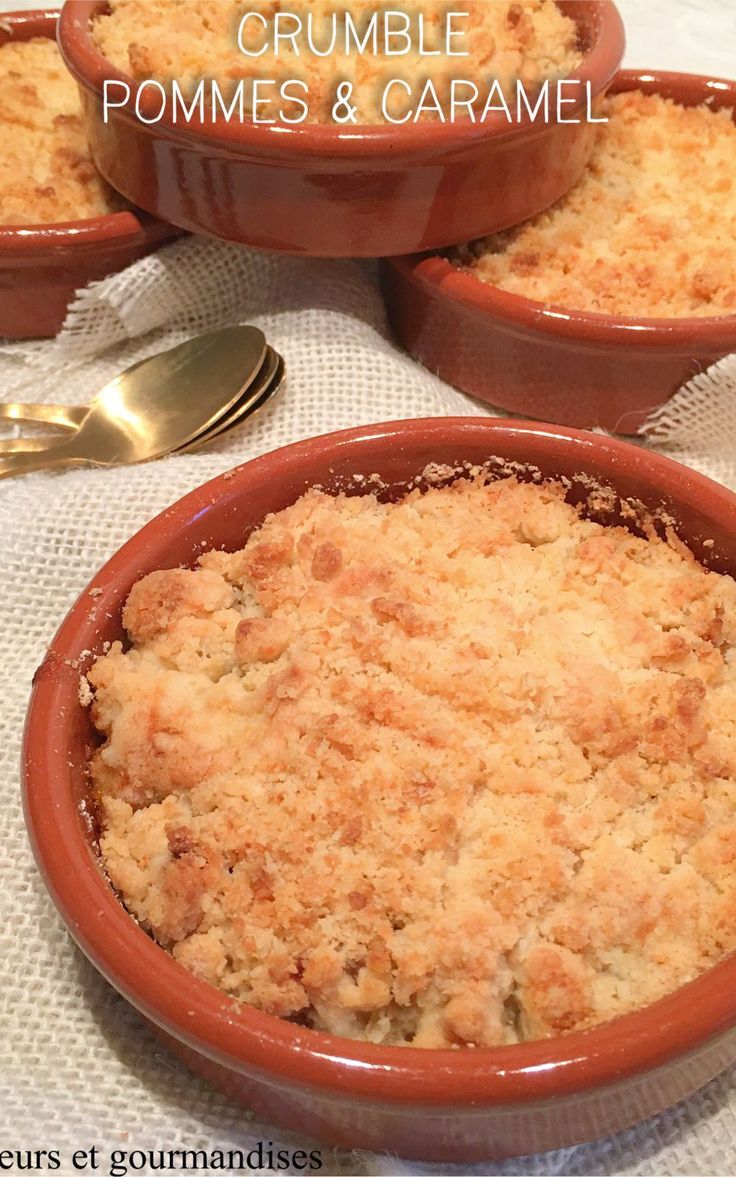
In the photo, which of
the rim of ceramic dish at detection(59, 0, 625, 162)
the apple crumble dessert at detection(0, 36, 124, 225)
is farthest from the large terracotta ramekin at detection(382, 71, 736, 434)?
the apple crumble dessert at detection(0, 36, 124, 225)

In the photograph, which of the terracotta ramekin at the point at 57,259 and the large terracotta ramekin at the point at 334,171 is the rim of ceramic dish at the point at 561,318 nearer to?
the large terracotta ramekin at the point at 334,171

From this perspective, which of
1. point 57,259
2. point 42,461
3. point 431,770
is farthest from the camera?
point 57,259

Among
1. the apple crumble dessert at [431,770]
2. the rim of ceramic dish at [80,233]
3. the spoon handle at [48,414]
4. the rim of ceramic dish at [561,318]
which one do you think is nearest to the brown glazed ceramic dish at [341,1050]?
the apple crumble dessert at [431,770]

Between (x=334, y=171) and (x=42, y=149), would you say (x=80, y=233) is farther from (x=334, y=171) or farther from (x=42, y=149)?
(x=334, y=171)

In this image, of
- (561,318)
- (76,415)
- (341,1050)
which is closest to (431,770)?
(341,1050)

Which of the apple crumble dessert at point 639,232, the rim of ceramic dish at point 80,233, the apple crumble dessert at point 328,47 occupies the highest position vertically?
the apple crumble dessert at point 328,47
